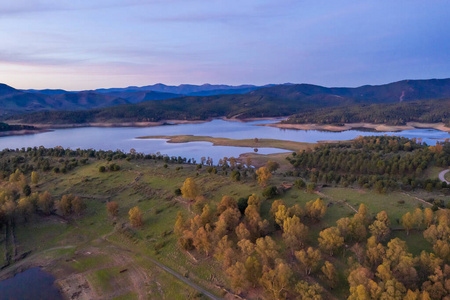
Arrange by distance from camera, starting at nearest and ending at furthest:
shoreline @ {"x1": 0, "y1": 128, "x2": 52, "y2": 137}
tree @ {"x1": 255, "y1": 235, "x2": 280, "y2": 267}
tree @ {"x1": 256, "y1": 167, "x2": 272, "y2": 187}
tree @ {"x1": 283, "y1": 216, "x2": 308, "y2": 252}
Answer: tree @ {"x1": 255, "y1": 235, "x2": 280, "y2": 267} < tree @ {"x1": 283, "y1": 216, "x2": 308, "y2": 252} < tree @ {"x1": 256, "y1": 167, "x2": 272, "y2": 187} < shoreline @ {"x1": 0, "y1": 128, "x2": 52, "y2": 137}

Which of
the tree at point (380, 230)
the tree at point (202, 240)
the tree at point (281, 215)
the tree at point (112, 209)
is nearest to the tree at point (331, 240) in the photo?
the tree at point (380, 230)

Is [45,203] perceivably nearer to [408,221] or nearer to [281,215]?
[281,215]

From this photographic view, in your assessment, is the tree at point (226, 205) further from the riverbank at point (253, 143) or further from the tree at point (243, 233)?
the riverbank at point (253, 143)

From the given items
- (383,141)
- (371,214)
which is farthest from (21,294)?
(383,141)

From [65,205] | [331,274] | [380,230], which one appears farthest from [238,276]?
[65,205]

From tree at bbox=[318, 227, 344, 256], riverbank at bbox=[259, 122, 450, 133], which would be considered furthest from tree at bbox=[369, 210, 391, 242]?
riverbank at bbox=[259, 122, 450, 133]

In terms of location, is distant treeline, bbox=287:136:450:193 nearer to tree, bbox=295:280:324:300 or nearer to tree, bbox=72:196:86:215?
tree, bbox=295:280:324:300

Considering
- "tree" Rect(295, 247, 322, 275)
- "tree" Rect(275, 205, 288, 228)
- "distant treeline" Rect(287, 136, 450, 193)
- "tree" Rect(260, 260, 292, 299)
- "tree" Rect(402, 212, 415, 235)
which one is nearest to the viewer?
"tree" Rect(260, 260, 292, 299)
